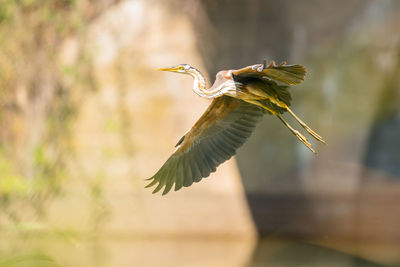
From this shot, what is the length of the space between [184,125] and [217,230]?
4.23 feet

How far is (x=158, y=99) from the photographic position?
6859 mm

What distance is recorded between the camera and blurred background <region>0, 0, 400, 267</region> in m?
6.64

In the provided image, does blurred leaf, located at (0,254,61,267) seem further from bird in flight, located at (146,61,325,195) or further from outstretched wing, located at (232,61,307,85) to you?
bird in flight, located at (146,61,325,195)

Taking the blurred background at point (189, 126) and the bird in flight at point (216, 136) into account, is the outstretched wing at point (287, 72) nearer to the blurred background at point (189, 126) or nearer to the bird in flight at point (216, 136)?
the bird in flight at point (216, 136)

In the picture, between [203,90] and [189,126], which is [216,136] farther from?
[189,126]

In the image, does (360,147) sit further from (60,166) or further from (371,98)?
(60,166)

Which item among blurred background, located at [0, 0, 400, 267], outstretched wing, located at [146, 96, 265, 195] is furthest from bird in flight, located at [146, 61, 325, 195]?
blurred background, located at [0, 0, 400, 267]

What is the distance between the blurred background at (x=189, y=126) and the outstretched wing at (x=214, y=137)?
391 centimetres

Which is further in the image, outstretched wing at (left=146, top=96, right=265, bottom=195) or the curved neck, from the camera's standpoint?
outstretched wing at (left=146, top=96, right=265, bottom=195)

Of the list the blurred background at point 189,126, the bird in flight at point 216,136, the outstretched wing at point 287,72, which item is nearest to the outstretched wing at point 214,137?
the bird in flight at point 216,136

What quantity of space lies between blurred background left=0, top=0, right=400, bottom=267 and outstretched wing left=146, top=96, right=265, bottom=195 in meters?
3.91

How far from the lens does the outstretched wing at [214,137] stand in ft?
8.69

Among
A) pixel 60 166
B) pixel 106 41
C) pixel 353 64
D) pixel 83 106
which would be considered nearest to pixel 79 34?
pixel 106 41

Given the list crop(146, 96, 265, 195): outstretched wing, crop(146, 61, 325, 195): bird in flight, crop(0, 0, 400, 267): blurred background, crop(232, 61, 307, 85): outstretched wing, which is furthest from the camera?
crop(0, 0, 400, 267): blurred background
